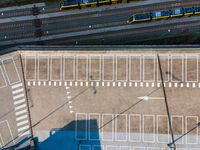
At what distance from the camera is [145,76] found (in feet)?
158

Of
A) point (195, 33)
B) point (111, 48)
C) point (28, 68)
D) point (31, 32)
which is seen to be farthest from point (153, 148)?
point (31, 32)

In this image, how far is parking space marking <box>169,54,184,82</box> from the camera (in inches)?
1875

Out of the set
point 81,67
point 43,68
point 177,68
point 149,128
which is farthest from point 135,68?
point 43,68

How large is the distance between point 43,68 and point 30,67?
6.92ft

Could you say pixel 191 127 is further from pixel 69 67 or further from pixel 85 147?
pixel 69 67

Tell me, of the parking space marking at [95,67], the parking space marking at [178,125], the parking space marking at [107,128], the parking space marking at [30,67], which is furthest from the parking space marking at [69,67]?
the parking space marking at [178,125]

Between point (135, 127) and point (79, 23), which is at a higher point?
point (79, 23)

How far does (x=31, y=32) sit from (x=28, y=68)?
671 centimetres

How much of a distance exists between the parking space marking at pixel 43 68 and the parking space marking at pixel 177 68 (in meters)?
19.7

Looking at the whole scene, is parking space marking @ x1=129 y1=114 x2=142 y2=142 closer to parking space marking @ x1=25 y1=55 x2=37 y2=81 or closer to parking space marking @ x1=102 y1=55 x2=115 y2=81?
parking space marking @ x1=102 y1=55 x2=115 y2=81

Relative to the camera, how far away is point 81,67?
4878 cm

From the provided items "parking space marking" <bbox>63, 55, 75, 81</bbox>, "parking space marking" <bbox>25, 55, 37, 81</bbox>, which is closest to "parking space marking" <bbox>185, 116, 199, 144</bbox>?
"parking space marking" <bbox>63, 55, 75, 81</bbox>

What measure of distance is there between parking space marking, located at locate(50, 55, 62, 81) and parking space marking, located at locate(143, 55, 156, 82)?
13.4m

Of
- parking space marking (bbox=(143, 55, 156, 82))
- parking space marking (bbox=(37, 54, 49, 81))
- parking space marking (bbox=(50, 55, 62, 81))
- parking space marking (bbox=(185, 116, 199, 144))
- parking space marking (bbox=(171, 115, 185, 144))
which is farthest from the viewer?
parking space marking (bbox=(37, 54, 49, 81))
